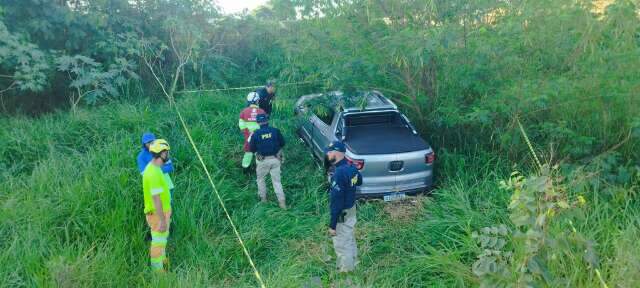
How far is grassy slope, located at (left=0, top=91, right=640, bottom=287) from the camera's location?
443cm

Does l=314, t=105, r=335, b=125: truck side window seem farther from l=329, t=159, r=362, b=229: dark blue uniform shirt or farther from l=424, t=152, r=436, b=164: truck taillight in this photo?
l=329, t=159, r=362, b=229: dark blue uniform shirt

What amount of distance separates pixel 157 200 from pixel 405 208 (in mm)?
3321

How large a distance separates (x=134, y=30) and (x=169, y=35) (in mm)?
A: 784

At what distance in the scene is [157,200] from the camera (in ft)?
14.7

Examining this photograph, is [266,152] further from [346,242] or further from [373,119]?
[346,242]

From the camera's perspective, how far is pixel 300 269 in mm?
4777

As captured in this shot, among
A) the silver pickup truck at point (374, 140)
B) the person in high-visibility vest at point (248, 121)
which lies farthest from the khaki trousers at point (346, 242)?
the person in high-visibility vest at point (248, 121)

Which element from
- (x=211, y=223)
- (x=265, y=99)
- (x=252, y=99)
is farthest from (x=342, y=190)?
(x=265, y=99)

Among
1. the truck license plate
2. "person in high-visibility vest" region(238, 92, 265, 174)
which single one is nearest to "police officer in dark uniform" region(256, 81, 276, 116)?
"person in high-visibility vest" region(238, 92, 265, 174)

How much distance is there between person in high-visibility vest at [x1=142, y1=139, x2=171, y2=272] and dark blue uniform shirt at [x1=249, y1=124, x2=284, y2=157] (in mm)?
1653

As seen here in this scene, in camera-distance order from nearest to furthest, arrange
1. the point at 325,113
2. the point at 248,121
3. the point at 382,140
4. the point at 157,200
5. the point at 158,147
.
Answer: the point at 158,147
the point at 157,200
the point at 382,140
the point at 325,113
the point at 248,121

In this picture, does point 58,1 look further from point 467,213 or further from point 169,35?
point 467,213

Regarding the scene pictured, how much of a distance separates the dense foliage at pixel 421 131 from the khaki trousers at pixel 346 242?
16 centimetres

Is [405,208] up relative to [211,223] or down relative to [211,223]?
down
